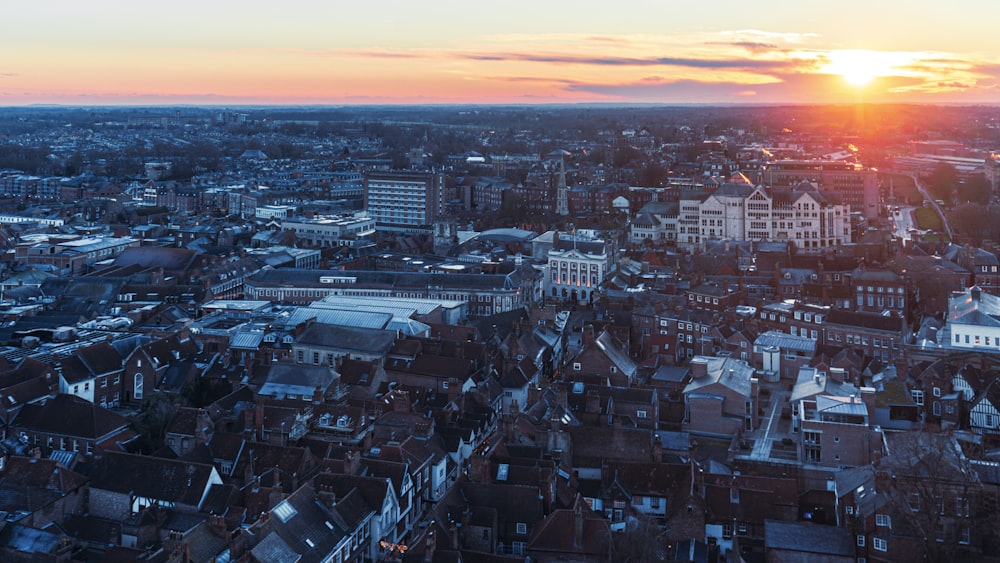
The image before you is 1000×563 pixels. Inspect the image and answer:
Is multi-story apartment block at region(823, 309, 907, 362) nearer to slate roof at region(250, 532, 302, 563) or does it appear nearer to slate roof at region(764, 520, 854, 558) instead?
slate roof at region(764, 520, 854, 558)

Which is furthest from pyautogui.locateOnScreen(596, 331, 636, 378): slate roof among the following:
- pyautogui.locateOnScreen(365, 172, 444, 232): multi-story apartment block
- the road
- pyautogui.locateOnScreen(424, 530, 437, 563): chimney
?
pyautogui.locateOnScreen(365, 172, 444, 232): multi-story apartment block

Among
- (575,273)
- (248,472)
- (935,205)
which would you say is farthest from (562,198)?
(248,472)

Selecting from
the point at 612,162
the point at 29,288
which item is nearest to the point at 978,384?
the point at 29,288

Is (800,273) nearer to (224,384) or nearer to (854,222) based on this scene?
(854,222)

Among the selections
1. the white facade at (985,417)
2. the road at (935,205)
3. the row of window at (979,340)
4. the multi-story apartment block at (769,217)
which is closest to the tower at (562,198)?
the multi-story apartment block at (769,217)

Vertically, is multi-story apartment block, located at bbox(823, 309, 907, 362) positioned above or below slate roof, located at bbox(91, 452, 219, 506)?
above
